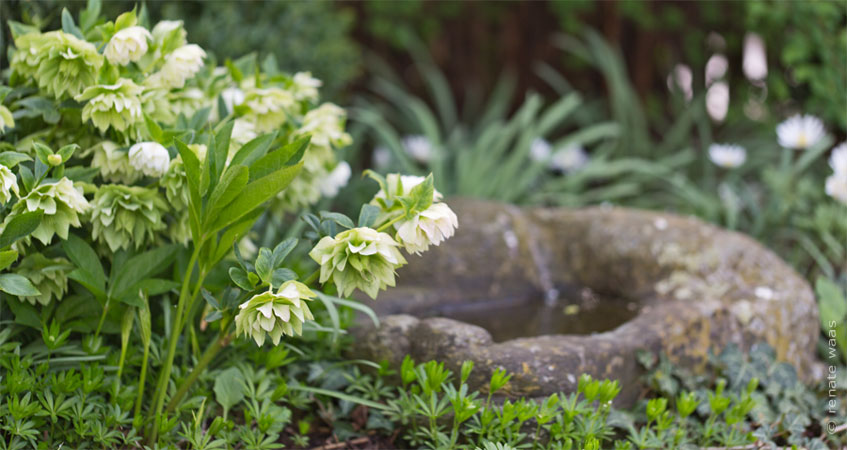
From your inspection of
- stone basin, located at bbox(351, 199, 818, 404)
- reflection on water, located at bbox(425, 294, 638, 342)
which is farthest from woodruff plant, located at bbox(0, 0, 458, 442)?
reflection on water, located at bbox(425, 294, 638, 342)

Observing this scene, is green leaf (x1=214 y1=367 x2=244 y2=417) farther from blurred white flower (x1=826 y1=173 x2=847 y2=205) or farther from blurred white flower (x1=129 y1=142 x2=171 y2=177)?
blurred white flower (x1=826 y1=173 x2=847 y2=205)

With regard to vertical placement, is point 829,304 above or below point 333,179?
below

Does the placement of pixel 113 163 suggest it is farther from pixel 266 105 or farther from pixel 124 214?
pixel 266 105

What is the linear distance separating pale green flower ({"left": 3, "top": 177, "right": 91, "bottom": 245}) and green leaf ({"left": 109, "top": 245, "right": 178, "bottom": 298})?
164 millimetres

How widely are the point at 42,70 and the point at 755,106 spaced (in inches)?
146

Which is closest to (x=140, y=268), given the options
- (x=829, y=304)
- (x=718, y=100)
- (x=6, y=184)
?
(x=6, y=184)

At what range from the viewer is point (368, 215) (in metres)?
1.58

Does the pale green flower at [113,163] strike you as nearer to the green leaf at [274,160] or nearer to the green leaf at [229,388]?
the green leaf at [274,160]

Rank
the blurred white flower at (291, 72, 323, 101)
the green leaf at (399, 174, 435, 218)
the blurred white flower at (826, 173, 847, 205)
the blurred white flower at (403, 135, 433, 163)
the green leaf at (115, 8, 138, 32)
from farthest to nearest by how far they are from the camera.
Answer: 1. the blurred white flower at (403, 135, 433, 163)
2. the blurred white flower at (826, 173, 847, 205)
3. the blurred white flower at (291, 72, 323, 101)
4. the green leaf at (115, 8, 138, 32)
5. the green leaf at (399, 174, 435, 218)

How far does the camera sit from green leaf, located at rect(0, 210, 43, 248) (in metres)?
1.50

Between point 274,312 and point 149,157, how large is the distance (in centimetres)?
49

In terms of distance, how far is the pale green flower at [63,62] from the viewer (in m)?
1.67

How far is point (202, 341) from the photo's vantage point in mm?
1970

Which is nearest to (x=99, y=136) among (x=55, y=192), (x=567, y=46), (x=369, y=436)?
(x=55, y=192)
